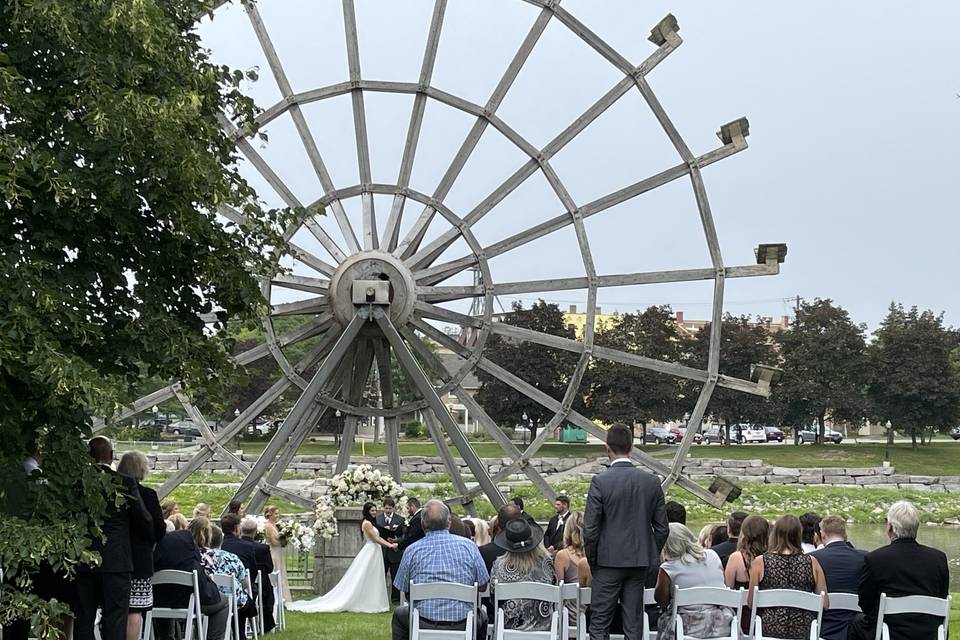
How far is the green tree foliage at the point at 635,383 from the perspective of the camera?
4581 cm

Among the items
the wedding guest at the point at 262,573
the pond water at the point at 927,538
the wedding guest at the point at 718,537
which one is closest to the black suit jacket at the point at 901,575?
the wedding guest at the point at 718,537

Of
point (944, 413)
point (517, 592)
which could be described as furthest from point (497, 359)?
point (517, 592)

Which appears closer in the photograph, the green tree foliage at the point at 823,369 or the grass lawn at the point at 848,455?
the grass lawn at the point at 848,455

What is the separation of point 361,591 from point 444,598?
5890 mm

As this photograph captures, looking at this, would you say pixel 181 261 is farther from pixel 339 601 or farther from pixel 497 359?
pixel 497 359

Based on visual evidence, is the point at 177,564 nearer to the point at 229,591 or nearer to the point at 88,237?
the point at 229,591

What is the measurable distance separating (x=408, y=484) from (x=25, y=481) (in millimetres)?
26346

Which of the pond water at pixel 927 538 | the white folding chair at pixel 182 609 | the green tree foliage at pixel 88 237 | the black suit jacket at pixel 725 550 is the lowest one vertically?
the pond water at pixel 927 538

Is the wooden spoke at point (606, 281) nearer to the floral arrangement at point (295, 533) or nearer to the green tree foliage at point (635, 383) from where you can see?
the floral arrangement at point (295, 533)

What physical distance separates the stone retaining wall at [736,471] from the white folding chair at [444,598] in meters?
28.0

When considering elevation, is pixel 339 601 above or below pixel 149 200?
below

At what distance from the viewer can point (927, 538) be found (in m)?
25.8

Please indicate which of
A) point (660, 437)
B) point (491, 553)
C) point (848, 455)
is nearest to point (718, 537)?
point (491, 553)

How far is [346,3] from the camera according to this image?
674 inches
